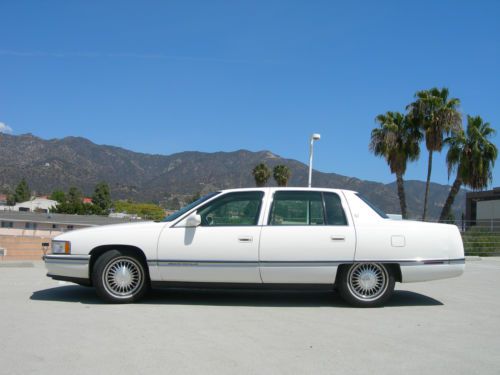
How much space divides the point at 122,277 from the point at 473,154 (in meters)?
27.2

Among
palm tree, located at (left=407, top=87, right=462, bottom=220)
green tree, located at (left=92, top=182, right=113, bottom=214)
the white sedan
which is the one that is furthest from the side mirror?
green tree, located at (left=92, top=182, right=113, bottom=214)

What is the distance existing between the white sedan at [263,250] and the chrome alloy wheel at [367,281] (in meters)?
0.01

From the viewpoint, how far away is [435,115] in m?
28.5

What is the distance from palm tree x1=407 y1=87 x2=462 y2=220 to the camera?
2828 cm

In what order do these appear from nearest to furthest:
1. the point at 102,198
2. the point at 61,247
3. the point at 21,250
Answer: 1. the point at 61,247
2. the point at 21,250
3. the point at 102,198

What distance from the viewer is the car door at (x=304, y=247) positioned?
251 inches


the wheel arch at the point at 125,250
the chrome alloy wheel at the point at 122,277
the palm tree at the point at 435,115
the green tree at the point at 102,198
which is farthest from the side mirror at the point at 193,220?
the green tree at the point at 102,198

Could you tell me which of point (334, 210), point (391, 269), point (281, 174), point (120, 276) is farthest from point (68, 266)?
point (281, 174)

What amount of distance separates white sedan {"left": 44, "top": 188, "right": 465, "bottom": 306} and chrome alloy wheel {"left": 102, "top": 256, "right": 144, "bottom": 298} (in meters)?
0.01

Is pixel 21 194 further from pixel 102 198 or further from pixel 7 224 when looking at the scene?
pixel 7 224

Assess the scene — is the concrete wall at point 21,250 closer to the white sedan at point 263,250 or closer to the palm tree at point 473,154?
the white sedan at point 263,250

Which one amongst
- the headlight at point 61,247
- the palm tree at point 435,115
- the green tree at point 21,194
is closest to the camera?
the headlight at point 61,247

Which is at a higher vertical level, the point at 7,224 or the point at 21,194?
the point at 21,194

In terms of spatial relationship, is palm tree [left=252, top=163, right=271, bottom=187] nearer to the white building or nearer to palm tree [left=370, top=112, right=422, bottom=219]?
palm tree [left=370, top=112, right=422, bottom=219]
